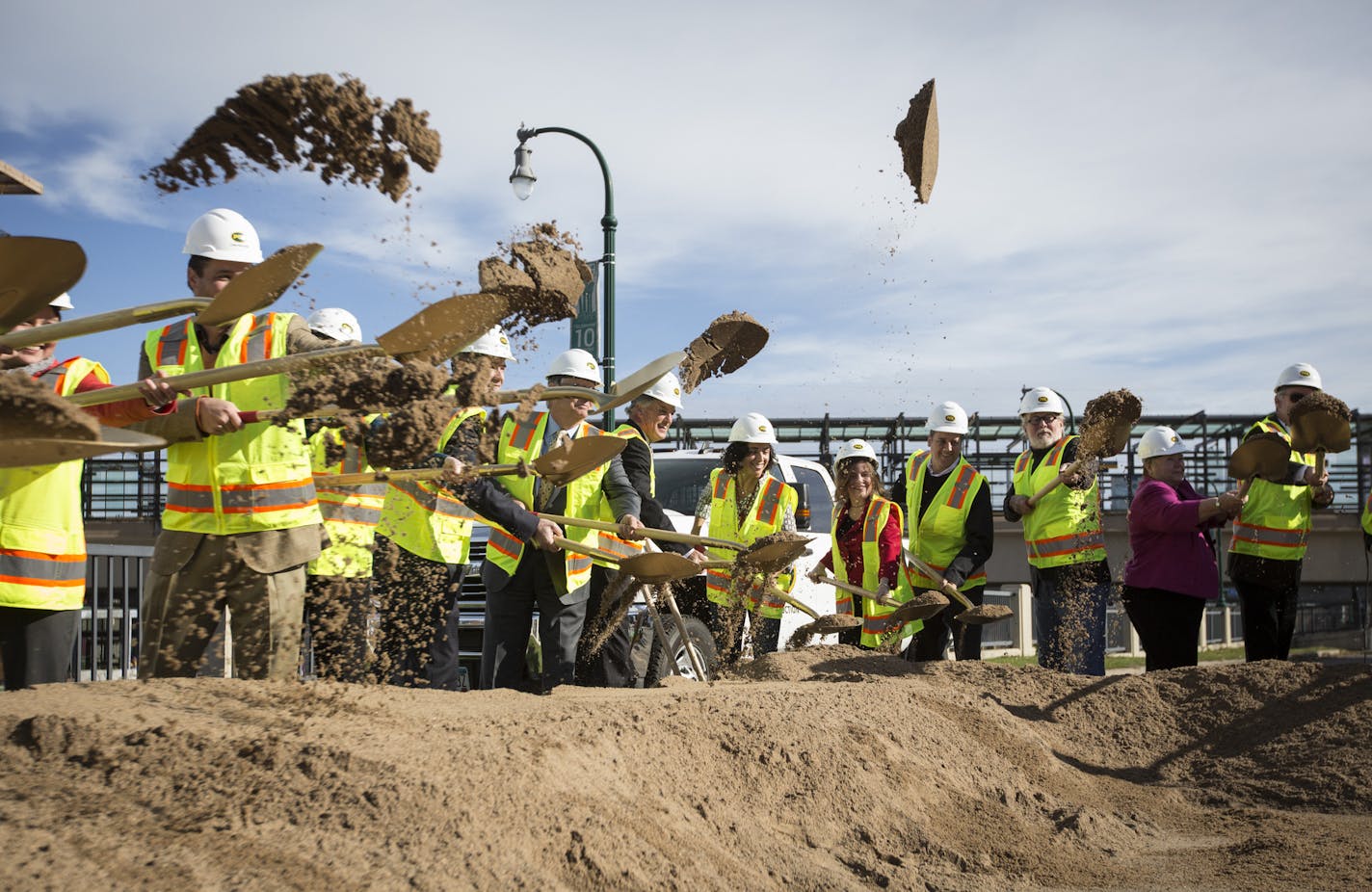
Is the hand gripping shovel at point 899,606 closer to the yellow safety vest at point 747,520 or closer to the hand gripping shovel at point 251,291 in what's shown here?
the yellow safety vest at point 747,520

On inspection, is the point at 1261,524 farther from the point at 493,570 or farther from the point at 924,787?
the point at 493,570

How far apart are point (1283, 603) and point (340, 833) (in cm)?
599

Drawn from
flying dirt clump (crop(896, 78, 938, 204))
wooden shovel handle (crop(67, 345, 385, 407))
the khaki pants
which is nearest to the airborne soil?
the khaki pants

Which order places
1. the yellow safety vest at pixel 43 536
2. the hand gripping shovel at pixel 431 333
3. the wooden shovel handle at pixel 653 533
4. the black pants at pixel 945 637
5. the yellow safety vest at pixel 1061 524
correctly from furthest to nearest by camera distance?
the black pants at pixel 945 637 → the yellow safety vest at pixel 1061 524 → the wooden shovel handle at pixel 653 533 → the yellow safety vest at pixel 43 536 → the hand gripping shovel at pixel 431 333

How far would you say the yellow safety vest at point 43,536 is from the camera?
411 cm

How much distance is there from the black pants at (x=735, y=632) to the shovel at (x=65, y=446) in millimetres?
4836

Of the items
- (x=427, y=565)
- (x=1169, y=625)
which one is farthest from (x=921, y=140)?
(x=1169, y=625)

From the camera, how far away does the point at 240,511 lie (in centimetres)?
420

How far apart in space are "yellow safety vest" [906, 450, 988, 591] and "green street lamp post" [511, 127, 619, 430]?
10.4ft

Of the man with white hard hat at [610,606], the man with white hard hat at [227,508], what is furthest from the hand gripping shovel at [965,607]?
the man with white hard hat at [227,508]

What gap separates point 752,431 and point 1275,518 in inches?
127

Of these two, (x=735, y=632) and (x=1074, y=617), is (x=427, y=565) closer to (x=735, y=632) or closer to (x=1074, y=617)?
(x=735, y=632)

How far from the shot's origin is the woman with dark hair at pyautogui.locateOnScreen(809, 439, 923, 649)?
24.6ft

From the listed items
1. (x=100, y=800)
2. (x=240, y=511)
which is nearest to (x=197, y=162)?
(x=240, y=511)
